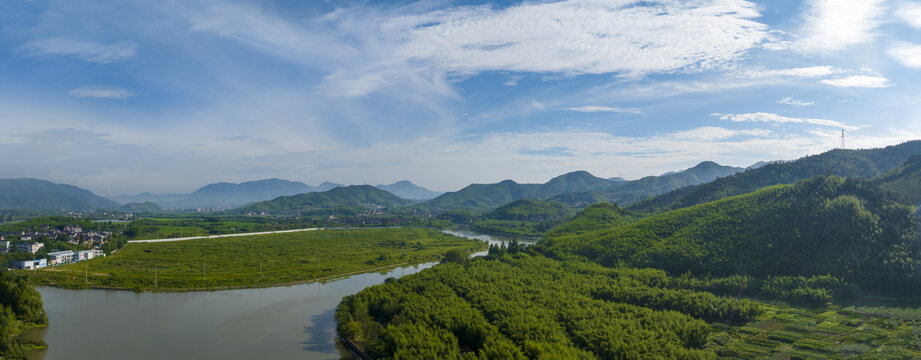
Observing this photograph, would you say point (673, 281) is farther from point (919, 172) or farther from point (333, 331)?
point (919, 172)

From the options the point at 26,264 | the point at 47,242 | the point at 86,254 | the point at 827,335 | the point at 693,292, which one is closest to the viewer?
the point at 827,335

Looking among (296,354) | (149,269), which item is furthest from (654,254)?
(149,269)

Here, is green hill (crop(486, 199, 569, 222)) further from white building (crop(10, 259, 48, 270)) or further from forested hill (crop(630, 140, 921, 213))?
white building (crop(10, 259, 48, 270))

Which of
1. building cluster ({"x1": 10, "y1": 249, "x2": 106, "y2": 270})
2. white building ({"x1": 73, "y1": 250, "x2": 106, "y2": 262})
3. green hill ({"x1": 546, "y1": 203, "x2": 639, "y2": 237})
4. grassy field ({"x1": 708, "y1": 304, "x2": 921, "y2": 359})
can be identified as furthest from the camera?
green hill ({"x1": 546, "y1": 203, "x2": 639, "y2": 237})

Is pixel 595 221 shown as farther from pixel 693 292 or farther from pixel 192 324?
pixel 192 324

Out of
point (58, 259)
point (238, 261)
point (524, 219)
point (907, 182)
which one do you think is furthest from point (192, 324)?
→ point (524, 219)

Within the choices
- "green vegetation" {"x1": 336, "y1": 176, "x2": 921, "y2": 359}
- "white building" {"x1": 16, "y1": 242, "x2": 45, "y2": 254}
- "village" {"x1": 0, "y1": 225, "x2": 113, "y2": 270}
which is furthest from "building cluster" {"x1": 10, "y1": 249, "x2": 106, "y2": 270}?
"green vegetation" {"x1": 336, "y1": 176, "x2": 921, "y2": 359}
